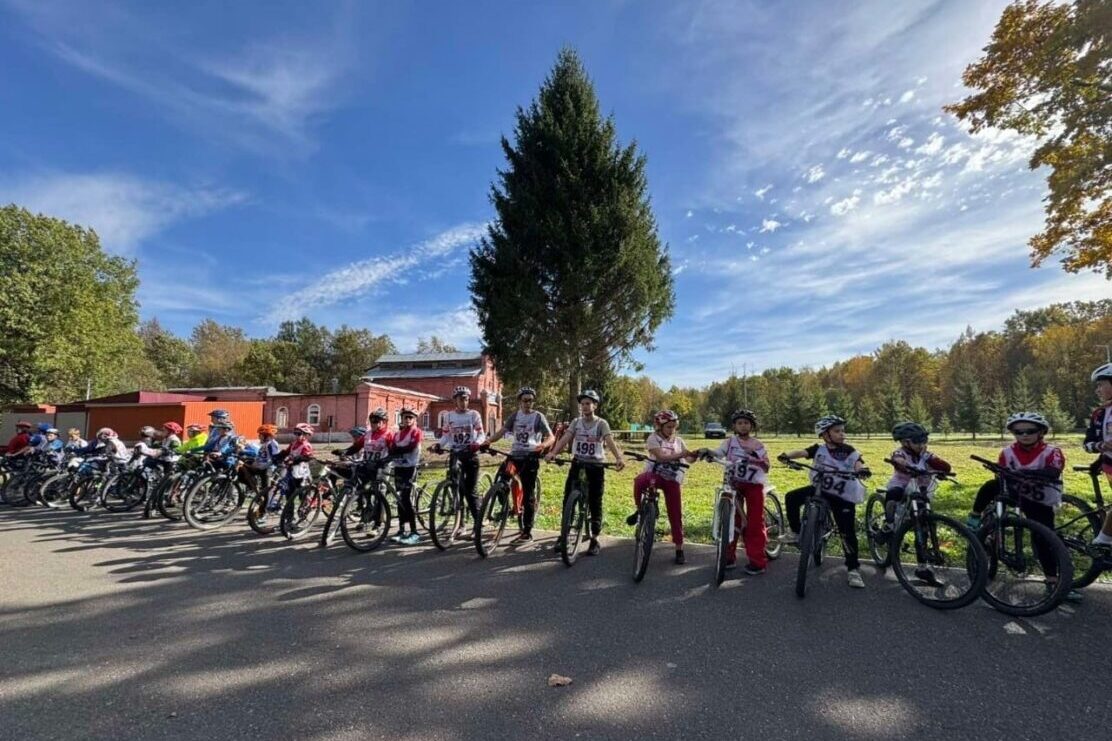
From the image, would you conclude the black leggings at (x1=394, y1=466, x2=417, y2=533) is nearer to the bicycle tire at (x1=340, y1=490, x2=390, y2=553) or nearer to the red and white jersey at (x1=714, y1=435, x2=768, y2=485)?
the bicycle tire at (x1=340, y1=490, x2=390, y2=553)

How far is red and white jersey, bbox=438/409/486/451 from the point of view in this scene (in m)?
6.93

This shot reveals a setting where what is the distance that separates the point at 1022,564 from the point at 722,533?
2367 mm

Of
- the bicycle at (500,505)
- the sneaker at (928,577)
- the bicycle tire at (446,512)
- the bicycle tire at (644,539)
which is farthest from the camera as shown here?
the bicycle tire at (446,512)

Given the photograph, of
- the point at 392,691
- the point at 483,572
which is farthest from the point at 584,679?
the point at 483,572

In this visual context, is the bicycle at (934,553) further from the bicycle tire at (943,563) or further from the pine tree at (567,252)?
the pine tree at (567,252)

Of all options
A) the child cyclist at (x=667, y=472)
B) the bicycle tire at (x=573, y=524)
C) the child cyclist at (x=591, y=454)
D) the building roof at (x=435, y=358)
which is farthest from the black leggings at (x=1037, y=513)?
the building roof at (x=435, y=358)

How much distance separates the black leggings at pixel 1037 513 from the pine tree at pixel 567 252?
1567 cm

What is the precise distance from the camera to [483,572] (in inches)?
216

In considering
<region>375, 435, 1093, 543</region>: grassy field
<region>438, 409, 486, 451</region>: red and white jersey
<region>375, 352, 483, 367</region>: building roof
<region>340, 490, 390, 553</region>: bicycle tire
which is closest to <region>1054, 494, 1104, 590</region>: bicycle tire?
<region>375, 435, 1093, 543</region>: grassy field

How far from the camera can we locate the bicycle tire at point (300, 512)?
709 cm

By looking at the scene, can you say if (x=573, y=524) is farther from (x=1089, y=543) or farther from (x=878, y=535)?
(x=1089, y=543)

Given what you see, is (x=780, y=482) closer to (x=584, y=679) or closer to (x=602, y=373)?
(x=602, y=373)

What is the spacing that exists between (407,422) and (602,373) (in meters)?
15.8

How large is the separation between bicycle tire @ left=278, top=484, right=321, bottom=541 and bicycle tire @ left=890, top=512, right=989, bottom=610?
6.89 meters
